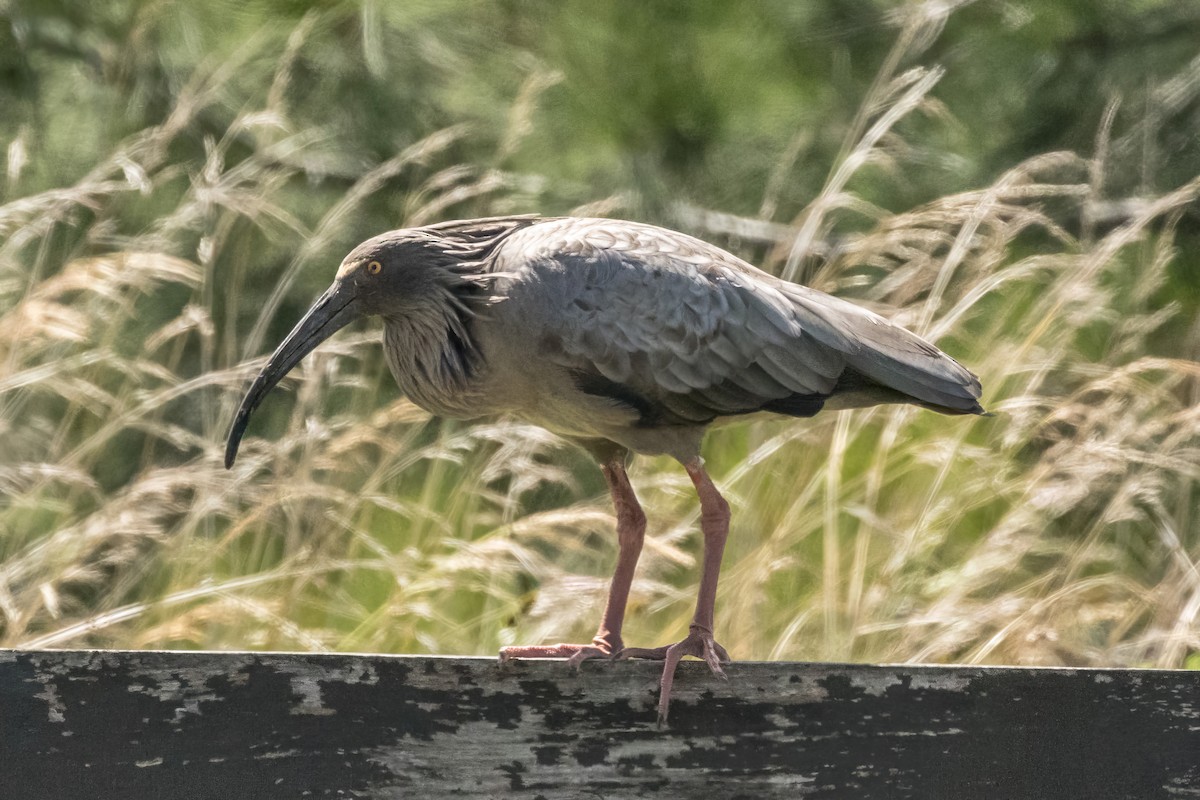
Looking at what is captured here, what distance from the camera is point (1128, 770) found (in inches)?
69.2

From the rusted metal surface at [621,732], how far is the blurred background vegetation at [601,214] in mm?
1132

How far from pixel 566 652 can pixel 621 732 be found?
1.62 feet

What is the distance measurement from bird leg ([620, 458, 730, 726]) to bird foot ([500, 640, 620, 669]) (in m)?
0.06

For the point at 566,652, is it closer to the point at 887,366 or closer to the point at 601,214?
the point at 887,366

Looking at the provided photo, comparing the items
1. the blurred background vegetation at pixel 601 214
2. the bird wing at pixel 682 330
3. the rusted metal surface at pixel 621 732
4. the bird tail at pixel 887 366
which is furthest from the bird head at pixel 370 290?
the blurred background vegetation at pixel 601 214

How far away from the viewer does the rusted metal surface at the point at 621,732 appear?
5.66 feet

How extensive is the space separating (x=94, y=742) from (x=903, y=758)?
993 millimetres

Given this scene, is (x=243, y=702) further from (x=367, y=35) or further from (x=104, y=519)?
(x=367, y=35)

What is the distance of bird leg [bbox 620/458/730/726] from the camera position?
1836 millimetres

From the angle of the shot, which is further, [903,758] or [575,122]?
[575,122]

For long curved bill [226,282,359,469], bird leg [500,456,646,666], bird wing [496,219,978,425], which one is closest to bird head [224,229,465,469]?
long curved bill [226,282,359,469]

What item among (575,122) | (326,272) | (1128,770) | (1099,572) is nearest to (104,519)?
(326,272)

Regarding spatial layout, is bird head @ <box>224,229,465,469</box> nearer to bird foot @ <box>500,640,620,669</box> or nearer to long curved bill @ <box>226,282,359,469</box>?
long curved bill @ <box>226,282,359,469</box>

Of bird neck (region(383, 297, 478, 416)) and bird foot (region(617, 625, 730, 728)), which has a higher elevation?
bird neck (region(383, 297, 478, 416))
